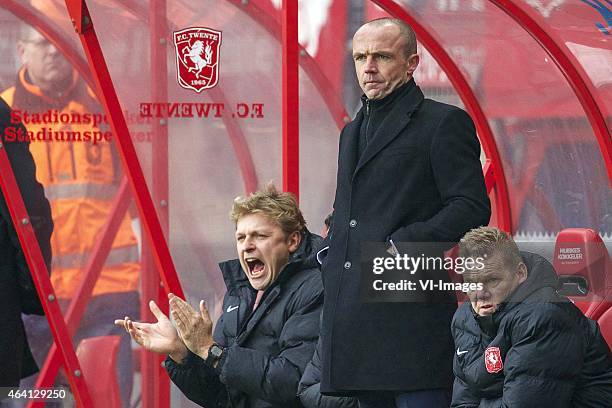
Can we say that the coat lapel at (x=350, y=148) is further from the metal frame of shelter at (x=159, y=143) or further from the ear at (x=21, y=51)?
the ear at (x=21, y=51)

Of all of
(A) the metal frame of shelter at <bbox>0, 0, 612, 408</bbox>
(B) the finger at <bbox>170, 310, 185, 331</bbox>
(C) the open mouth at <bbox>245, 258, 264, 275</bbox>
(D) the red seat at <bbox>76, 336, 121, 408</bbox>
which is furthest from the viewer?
(D) the red seat at <bbox>76, 336, 121, 408</bbox>

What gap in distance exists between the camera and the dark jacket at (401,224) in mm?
4418

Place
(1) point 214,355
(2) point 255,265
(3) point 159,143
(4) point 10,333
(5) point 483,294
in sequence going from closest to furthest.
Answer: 1. (5) point 483,294
2. (1) point 214,355
3. (2) point 255,265
4. (3) point 159,143
5. (4) point 10,333

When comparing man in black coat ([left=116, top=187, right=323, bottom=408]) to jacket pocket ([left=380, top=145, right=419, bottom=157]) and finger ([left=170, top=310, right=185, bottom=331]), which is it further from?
jacket pocket ([left=380, top=145, right=419, bottom=157])

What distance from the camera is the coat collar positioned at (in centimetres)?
448

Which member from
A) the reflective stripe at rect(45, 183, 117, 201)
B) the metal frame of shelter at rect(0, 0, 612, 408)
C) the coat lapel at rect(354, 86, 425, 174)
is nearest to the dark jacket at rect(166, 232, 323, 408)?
the coat lapel at rect(354, 86, 425, 174)

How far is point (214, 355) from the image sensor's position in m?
4.90

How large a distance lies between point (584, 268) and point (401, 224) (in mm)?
1349

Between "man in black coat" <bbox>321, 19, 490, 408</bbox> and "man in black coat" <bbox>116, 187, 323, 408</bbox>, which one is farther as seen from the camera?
"man in black coat" <bbox>116, 187, 323, 408</bbox>

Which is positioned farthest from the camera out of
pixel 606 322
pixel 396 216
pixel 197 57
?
pixel 197 57

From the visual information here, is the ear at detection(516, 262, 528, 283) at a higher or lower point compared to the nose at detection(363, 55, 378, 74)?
lower

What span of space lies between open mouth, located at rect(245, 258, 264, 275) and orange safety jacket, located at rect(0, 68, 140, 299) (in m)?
1.68

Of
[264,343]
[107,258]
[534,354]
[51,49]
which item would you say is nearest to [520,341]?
[534,354]

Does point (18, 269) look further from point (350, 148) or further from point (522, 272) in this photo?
point (522, 272)
